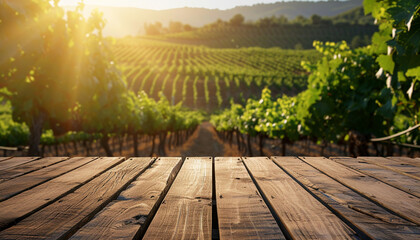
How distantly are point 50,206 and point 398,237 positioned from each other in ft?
4.28

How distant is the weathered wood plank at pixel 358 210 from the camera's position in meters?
1.09

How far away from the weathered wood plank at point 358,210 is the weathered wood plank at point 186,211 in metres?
0.51

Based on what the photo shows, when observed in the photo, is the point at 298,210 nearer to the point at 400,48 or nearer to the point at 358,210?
the point at 358,210

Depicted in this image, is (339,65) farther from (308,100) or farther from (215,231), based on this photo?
(215,231)

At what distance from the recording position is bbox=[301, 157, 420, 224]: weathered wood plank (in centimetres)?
132

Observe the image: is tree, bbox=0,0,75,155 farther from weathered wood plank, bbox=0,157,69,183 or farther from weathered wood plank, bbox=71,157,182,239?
weathered wood plank, bbox=71,157,182,239

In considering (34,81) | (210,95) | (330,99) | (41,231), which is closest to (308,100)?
(330,99)

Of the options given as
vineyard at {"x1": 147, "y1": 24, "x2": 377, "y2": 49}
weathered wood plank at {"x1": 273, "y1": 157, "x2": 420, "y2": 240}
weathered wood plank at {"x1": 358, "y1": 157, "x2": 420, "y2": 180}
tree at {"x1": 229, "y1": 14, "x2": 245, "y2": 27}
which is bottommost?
weathered wood plank at {"x1": 273, "y1": 157, "x2": 420, "y2": 240}

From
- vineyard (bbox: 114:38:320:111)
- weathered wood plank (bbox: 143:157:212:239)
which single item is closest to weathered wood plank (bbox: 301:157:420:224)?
weathered wood plank (bbox: 143:157:212:239)

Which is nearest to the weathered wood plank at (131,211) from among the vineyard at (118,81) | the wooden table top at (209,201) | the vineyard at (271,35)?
the wooden table top at (209,201)

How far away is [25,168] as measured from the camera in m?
2.14

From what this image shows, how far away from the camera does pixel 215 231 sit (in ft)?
4.05

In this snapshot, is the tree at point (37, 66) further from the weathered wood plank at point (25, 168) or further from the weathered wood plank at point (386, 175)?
the weathered wood plank at point (386, 175)

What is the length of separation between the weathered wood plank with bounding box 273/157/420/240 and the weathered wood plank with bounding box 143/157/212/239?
51 cm
